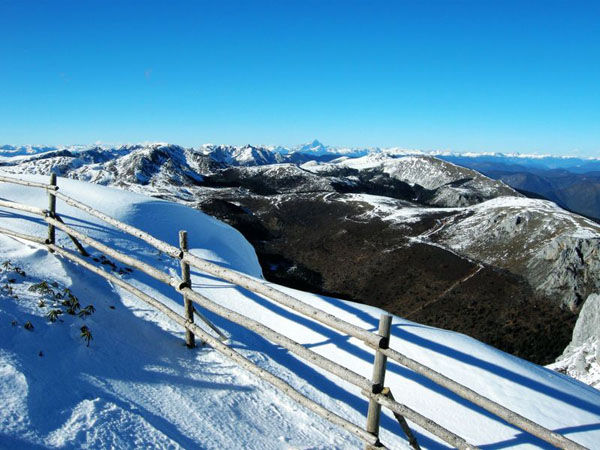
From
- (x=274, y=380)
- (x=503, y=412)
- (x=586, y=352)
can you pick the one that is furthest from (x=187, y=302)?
(x=586, y=352)

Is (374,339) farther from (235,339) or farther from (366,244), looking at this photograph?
(366,244)

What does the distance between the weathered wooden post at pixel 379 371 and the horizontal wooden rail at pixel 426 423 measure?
4.5 inches

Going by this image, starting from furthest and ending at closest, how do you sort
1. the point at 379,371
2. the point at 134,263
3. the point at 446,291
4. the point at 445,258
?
the point at 445,258, the point at 446,291, the point at 134,263, the point at 379,371

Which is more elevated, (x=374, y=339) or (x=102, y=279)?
(x=374, y=339)

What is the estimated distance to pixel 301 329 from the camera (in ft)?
27.5

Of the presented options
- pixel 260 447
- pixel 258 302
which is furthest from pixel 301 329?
pixel 260 447

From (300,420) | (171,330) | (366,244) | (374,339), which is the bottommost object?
(366,244)

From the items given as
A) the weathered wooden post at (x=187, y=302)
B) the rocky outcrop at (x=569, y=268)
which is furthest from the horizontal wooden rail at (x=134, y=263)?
the rocky outcrop at (x=569, y=268)

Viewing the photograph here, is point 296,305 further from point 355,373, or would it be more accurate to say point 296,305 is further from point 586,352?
point 586,352

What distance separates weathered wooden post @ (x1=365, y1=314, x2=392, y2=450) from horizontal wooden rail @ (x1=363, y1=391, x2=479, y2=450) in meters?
0.11

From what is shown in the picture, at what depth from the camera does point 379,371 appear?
171 inches

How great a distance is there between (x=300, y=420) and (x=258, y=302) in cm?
451

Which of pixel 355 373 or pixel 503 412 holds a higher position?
pixel 355 373

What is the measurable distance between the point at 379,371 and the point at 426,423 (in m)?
0.75
